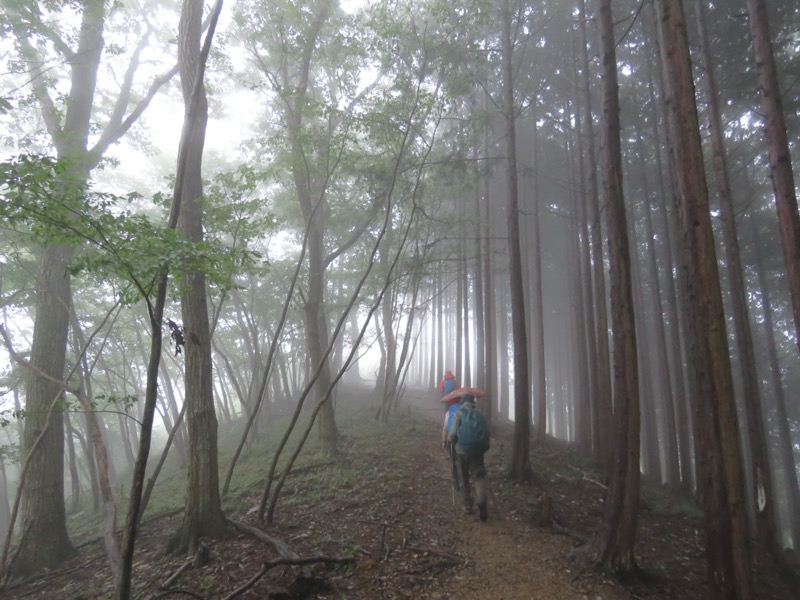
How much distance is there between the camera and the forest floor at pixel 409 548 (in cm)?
535

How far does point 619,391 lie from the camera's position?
6.00m

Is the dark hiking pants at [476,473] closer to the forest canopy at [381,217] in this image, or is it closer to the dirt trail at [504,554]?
the dirt trail at [504,554]

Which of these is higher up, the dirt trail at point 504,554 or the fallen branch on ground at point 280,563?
the fallen branch on ground at point 280,563

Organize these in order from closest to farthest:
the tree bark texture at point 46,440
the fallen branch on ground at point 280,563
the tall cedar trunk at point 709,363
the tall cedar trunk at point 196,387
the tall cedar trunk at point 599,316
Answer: the tall cedar trunk at point 709,363 → the fallen branch on ground at point 280,563 → the tall cedar trunk at point 196,387 → the tree bark texture at point 46,440 → the tall cedar trunk at point 599,316

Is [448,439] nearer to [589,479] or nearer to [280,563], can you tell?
[280,563]

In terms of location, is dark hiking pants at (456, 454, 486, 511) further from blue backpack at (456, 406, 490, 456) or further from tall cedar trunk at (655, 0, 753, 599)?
tall cedar trunk at (655, 0, 753, 599)

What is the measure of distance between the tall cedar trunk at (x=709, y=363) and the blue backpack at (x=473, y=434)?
3.00 metres

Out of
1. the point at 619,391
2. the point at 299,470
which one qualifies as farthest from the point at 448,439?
the point at 299,470

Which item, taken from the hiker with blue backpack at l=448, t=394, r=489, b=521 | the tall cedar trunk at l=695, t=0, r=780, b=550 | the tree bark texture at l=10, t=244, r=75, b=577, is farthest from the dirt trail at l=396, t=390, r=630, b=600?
the tree bark texture at l=10, t=244, r=75, b=577

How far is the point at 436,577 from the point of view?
558 centimetres

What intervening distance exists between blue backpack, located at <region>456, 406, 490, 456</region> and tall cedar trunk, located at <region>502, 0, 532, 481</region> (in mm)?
2284

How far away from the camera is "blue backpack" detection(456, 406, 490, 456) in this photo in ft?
23.1

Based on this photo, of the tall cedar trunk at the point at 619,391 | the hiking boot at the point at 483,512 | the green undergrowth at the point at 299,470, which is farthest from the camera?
the green undergrowth at the point at 299,470

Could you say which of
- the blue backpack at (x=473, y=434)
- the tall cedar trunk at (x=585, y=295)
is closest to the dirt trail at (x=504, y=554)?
the blue backpack at (x=473, y=434)
